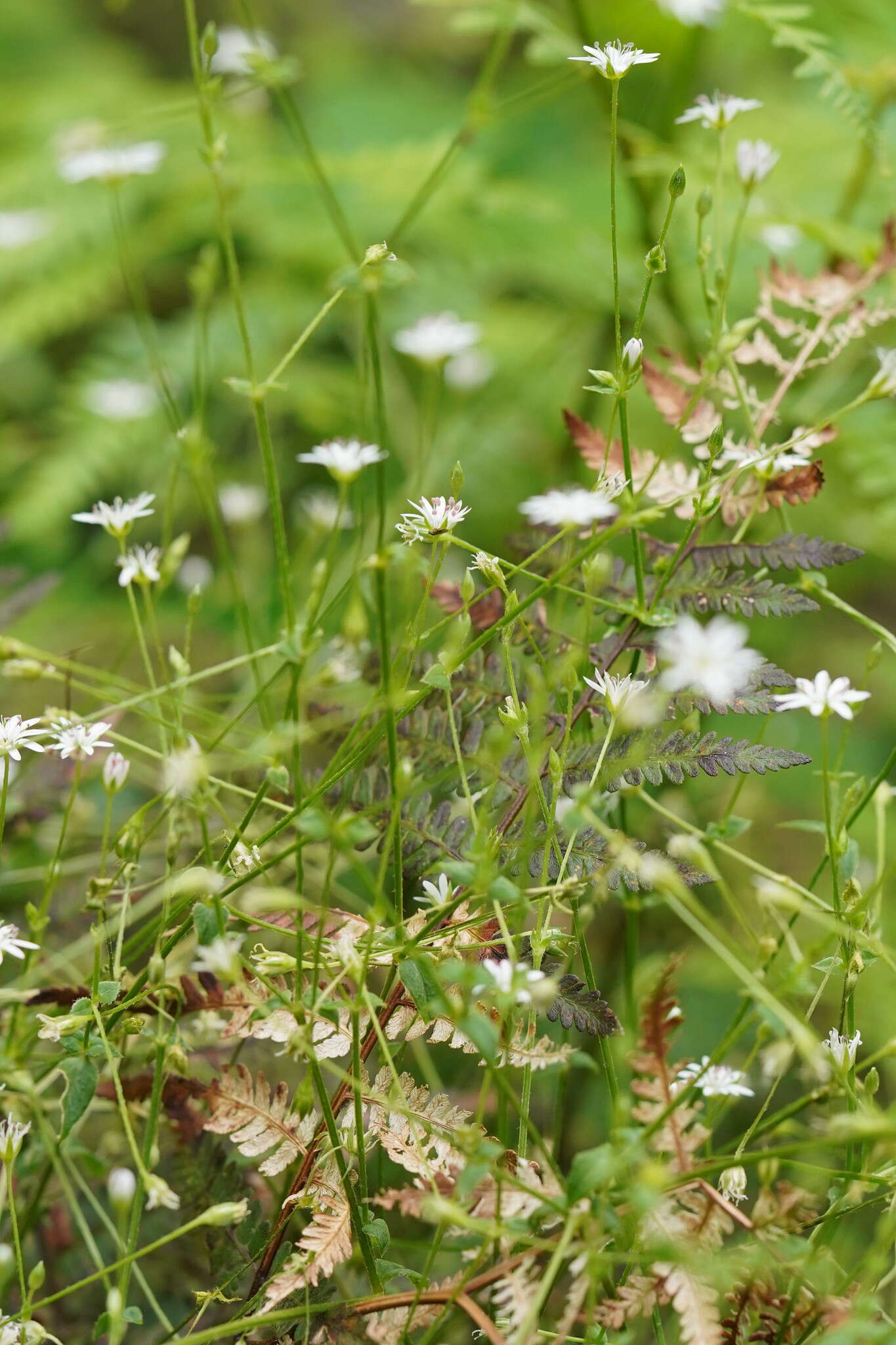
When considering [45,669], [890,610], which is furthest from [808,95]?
[45,669]

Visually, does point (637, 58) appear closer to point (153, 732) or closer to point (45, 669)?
point (45, 669)

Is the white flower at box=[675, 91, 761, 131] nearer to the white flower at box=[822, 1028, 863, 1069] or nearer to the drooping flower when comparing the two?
the drooping flower

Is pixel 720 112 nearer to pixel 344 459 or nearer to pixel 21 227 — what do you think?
pixel 344 459

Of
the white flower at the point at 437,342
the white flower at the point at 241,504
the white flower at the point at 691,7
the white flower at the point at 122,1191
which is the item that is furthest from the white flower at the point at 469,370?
the white flower at the point at 122,1191

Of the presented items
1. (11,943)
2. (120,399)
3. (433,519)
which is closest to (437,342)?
(433,519)

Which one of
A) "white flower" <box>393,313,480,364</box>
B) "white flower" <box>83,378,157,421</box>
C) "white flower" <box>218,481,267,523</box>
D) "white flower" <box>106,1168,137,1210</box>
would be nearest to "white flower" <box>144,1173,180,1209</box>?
"white flower" <box>106,1168,137,1210</box>

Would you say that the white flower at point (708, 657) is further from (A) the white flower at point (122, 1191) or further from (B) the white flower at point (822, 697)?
(A) the white flower at point (122, 1191)
